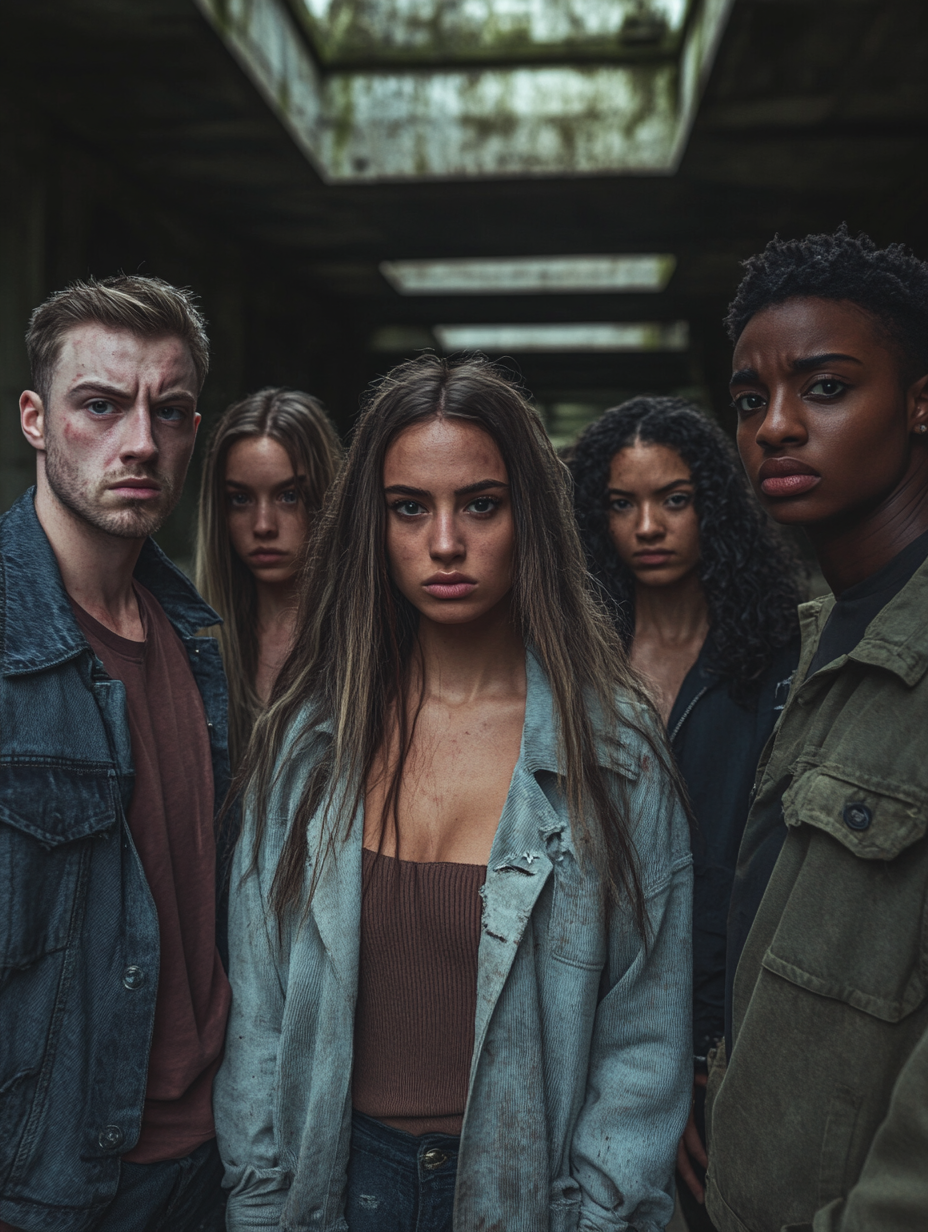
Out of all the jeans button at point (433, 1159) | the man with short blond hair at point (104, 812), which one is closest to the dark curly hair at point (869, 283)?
the man with short blond hair at point (104, 812)

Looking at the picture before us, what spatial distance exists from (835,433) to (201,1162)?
6.10 feet

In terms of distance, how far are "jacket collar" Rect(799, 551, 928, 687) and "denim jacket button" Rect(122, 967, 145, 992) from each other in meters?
1.42

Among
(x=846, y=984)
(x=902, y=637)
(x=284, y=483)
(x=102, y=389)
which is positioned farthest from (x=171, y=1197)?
(x=284, y=483)

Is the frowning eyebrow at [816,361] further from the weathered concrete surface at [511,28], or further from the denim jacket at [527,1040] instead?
the weathered concrete surface at [511,28]

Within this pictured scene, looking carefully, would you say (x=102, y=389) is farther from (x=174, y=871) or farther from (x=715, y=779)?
(x=715, y=779)

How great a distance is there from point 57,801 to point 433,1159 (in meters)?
0.97

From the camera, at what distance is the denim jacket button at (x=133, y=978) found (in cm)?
174

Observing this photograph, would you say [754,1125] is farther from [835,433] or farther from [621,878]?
[835,433]

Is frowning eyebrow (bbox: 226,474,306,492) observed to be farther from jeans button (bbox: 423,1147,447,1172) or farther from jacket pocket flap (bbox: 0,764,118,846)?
jeans button (bbox: 423,1147,447,1172)

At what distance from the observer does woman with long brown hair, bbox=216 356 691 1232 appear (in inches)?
67.2

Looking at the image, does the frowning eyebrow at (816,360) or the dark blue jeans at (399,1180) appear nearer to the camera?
the frowning eyebrow at (816,360)

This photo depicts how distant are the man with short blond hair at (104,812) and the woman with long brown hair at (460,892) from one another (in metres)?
0.14

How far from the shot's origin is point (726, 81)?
5977 mm

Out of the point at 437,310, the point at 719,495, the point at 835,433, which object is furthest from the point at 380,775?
the point at 437,310
